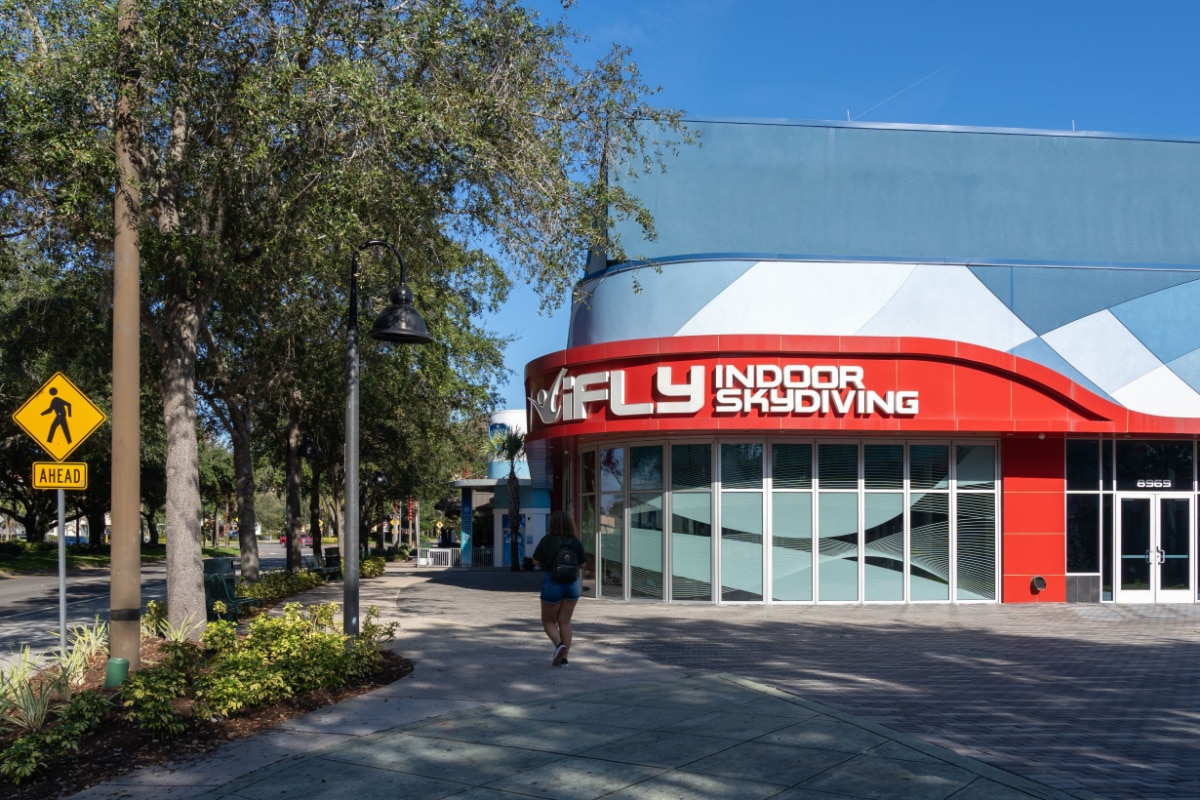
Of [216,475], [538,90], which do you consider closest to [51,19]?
[538,90]

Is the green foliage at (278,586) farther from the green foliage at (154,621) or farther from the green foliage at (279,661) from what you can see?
the green foliage at (279,661)

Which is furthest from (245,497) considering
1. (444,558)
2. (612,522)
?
(444,558)

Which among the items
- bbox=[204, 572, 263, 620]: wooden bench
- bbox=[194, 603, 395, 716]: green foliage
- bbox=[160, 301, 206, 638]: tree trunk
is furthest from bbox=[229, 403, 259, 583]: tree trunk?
bbox=[194, 603, 395, 716]: green foliage

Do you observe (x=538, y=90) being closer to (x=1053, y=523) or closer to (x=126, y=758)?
(x=126, y=758)

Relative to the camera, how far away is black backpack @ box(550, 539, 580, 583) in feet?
37.7

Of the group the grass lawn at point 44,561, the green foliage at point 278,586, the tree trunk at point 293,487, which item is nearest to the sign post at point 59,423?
the green foliage at point 278,586

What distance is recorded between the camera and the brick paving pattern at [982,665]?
7.57m

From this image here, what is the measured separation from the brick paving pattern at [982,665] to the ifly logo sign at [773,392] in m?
3.47

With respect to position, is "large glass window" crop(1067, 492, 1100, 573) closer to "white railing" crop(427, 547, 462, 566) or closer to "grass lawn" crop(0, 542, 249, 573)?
"grass lawn" crop(0, 542, 249, 573)

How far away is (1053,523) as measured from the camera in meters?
19.6

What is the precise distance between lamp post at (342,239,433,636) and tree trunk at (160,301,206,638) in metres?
1.90

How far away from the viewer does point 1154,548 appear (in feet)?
66.1

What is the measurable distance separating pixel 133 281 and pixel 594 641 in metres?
7.12

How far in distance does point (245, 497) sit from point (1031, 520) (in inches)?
611
